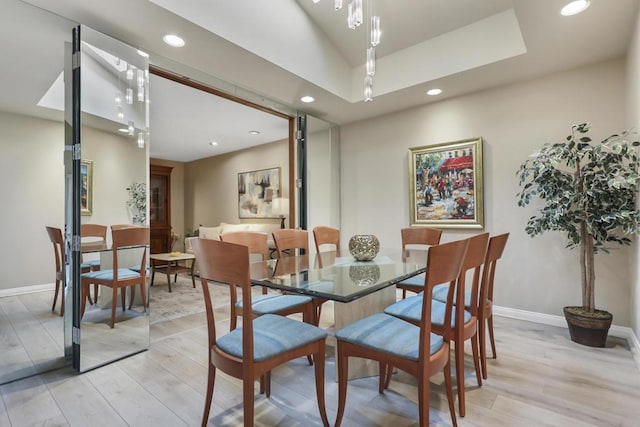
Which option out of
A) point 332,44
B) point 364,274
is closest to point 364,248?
point 364,274

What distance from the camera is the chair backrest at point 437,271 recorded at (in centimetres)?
126

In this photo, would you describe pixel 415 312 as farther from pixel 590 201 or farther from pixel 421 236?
pixel 590 201

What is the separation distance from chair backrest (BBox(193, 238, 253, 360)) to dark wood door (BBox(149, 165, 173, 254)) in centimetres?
669

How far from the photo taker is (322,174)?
4422 millimetres

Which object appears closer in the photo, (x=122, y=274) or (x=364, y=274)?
(x=364, y=274)

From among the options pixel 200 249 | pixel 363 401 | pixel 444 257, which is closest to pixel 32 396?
pixel 200 249

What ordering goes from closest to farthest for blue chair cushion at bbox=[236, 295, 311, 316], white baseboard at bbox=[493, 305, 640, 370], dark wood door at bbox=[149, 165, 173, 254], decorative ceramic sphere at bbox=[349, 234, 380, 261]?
1. blue chair cushion at bbox=[236, 295, 311, 316]
2. decorative ceramic sphere at bbox=[349, 234, 380, 261]
3. white baseboard at bbox=[493, 305, 640, 370]
4. dark wood door at bbox=[149, 165, 173, 254]

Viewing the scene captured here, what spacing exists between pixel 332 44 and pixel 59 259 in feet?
10.3

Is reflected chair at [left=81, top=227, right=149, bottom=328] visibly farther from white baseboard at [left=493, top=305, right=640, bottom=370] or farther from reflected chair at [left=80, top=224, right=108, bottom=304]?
white baseboard at [left=493, top=305, right=640, bottom=370]

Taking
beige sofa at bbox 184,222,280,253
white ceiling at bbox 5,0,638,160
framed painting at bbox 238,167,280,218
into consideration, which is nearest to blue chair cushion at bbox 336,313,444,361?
white ceiling at bbox 5,0,638,160

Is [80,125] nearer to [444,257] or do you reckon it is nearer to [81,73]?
[81,73]

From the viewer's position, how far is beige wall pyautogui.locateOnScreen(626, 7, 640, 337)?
224 cm

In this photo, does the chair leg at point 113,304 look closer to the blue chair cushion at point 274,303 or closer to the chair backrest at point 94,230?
the chair backrest at point 94,230

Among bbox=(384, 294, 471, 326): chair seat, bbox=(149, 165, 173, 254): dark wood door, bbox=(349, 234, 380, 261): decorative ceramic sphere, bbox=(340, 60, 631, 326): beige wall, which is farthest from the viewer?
bbox=(149, 165, 173, 254): dark wood door
